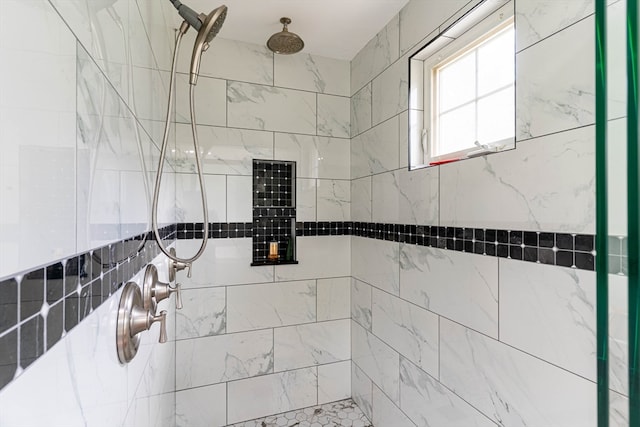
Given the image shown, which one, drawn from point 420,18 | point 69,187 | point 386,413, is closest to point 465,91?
point 420,18

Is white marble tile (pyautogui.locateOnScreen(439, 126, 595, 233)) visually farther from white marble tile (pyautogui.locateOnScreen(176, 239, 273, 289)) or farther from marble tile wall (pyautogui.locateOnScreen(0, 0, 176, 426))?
white marble tile (pyautogui.locateOnScreen(176, 239, 273, 289))

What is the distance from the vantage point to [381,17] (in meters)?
1.89

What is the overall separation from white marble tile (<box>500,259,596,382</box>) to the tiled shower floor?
1.44m

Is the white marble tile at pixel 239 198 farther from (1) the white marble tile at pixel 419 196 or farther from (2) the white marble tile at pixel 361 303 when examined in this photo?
(1) the white marble tile at pixel 419 196

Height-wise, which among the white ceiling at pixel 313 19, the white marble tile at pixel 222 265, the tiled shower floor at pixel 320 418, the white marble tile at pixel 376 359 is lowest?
the tiled shower floor at pixel 320 418

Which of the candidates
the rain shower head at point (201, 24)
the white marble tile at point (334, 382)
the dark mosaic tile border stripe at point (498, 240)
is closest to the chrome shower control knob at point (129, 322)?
the rain shower head at point (201, 24)

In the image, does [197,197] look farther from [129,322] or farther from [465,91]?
[465,91]

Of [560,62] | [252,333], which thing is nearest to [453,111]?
[560,62]

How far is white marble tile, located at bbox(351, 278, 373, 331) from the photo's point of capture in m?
2.14

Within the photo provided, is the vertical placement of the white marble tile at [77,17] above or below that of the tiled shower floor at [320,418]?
above

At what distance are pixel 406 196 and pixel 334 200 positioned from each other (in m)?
0.73

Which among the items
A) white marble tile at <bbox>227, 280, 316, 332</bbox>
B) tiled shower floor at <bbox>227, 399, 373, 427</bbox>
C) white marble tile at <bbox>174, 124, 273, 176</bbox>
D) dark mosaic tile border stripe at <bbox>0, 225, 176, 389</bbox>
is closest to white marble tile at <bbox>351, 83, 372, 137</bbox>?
white marble tile at <bbox>174, 124, 273, 176</bbox>

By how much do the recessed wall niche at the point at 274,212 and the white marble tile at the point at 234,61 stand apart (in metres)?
0.61

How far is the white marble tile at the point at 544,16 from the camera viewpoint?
0.92m
